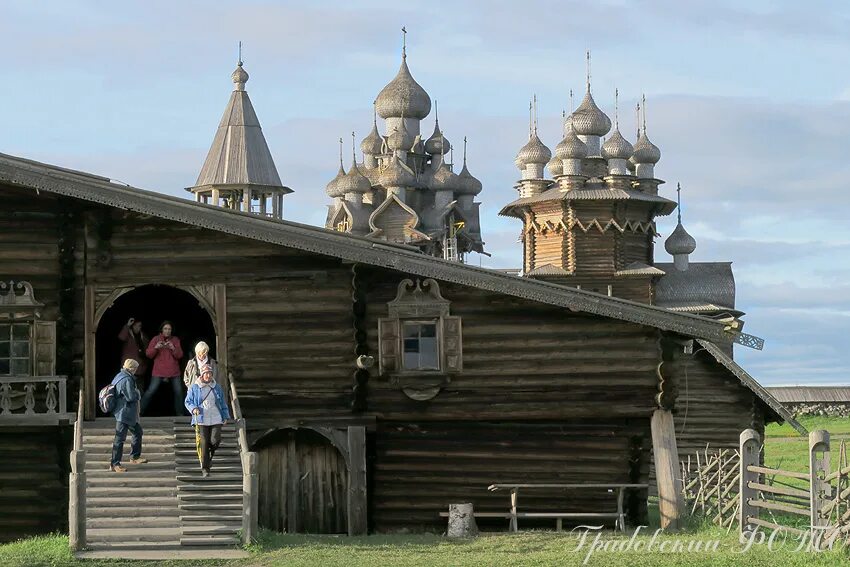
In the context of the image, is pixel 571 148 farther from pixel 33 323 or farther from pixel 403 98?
pixel 33 323

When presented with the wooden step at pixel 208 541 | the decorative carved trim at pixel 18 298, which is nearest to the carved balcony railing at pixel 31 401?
the decorative carved trim at pixel 18 298

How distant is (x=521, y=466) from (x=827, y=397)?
165 feet

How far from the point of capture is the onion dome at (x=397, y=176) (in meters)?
79.2

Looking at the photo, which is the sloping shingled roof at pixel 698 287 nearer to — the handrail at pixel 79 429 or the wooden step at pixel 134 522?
the handrail at pixel 79 429

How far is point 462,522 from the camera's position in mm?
23438

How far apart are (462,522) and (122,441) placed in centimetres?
511

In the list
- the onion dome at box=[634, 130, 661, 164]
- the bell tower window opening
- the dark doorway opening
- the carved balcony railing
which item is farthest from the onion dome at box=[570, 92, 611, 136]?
the carved balcony railing

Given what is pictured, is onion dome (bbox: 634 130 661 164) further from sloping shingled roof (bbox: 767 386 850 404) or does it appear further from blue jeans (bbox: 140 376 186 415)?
blue jeans (bbox: 140 376 186 415)

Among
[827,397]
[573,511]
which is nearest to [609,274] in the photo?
[827,397]

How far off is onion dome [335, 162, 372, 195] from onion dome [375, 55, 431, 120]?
3970mm

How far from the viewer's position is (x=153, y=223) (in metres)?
24.9

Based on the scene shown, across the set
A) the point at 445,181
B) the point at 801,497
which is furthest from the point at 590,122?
the point at 801,497

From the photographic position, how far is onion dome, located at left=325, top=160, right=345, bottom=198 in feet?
264

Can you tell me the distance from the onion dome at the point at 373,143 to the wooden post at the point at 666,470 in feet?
195
